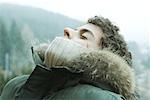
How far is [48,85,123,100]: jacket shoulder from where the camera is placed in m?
0.59

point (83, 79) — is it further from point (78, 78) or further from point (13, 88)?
point (13, 88)

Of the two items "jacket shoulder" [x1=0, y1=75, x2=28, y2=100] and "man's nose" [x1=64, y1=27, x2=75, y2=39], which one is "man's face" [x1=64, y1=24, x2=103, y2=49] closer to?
"man's nose" [x1=64, y1=27, x2=75, y2=39]

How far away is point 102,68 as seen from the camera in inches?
24.6

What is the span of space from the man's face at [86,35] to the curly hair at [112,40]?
0.01 metres

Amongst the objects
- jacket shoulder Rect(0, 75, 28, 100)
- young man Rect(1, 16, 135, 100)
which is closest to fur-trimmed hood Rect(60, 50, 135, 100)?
young man Rect(1, 16, 135, 100)

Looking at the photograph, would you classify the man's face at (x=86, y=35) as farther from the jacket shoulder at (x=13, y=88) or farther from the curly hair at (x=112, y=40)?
the jacket shoulder at (x=13, y=88)

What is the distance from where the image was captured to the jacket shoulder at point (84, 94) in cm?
59

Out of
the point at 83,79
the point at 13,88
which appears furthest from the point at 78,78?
the point at 13,88

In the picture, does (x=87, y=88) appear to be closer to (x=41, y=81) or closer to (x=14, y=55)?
(x=41, y=81)

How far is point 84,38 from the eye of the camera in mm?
677

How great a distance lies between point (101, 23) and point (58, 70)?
0.14 metres

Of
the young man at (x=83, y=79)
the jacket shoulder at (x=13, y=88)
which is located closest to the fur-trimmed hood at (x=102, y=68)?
the young man at (x=83, y=79)

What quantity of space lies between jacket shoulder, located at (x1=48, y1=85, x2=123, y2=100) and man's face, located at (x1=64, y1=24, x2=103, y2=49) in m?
0.08

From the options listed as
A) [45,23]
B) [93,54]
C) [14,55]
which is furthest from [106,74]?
[14,55]
